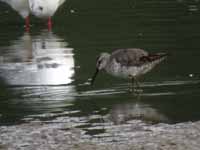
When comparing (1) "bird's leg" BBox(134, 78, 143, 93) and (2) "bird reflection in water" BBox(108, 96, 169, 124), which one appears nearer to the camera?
(2) "bird reflection in water" BBox(108, 96, 169, 124)

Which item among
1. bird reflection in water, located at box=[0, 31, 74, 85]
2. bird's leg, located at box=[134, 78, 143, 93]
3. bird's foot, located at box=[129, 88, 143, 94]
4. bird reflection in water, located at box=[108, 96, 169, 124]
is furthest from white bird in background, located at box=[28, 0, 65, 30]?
bird reflection in water, located at box=[108, 96, 169, 124]

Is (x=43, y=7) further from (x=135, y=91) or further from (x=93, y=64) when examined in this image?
(x=135, y=91)

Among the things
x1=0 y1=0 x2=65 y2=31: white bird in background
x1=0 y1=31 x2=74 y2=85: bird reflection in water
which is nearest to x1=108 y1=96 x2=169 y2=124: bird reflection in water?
x1=0 y1=31 x2=74 y2=85: bird reflection in water

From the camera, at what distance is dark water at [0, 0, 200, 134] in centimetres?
1009

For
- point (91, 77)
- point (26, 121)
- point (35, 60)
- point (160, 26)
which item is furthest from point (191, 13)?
point (26, 121)

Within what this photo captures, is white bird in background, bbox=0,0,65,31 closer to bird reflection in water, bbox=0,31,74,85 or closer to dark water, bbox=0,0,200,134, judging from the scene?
dark water, bbox=0,0,200,134

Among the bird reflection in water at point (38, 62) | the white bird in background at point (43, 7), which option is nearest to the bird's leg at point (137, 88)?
the bird reflection in water at point (38, 62)

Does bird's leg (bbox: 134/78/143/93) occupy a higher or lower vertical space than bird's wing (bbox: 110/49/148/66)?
lower

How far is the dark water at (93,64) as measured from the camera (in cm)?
1009

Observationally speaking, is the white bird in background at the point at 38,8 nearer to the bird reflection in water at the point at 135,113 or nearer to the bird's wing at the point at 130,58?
the bird's wing at the point at 130,58

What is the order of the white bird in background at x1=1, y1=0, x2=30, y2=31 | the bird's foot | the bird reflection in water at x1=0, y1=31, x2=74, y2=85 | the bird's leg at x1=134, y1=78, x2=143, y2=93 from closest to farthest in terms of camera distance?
the bird's foot → the bird's leg at x1=134, y1=78, x2=143, y2=93 → the bird reflection in water at x1=0, y1=31, x2=74, y2=85 → the white bird in background at x1=1, y1=0, x2=30, y2=31

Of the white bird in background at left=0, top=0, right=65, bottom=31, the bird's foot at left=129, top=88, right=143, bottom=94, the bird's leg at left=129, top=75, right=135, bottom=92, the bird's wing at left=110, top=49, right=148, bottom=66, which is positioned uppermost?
the bird's wing at left=110, top=49, right=148, bottom=66

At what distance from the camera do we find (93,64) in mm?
13359

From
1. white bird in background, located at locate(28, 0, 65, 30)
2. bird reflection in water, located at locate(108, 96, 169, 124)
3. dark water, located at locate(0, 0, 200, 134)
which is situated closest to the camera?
bird reflection in water, located at locate(108, 96, 169, 124)
